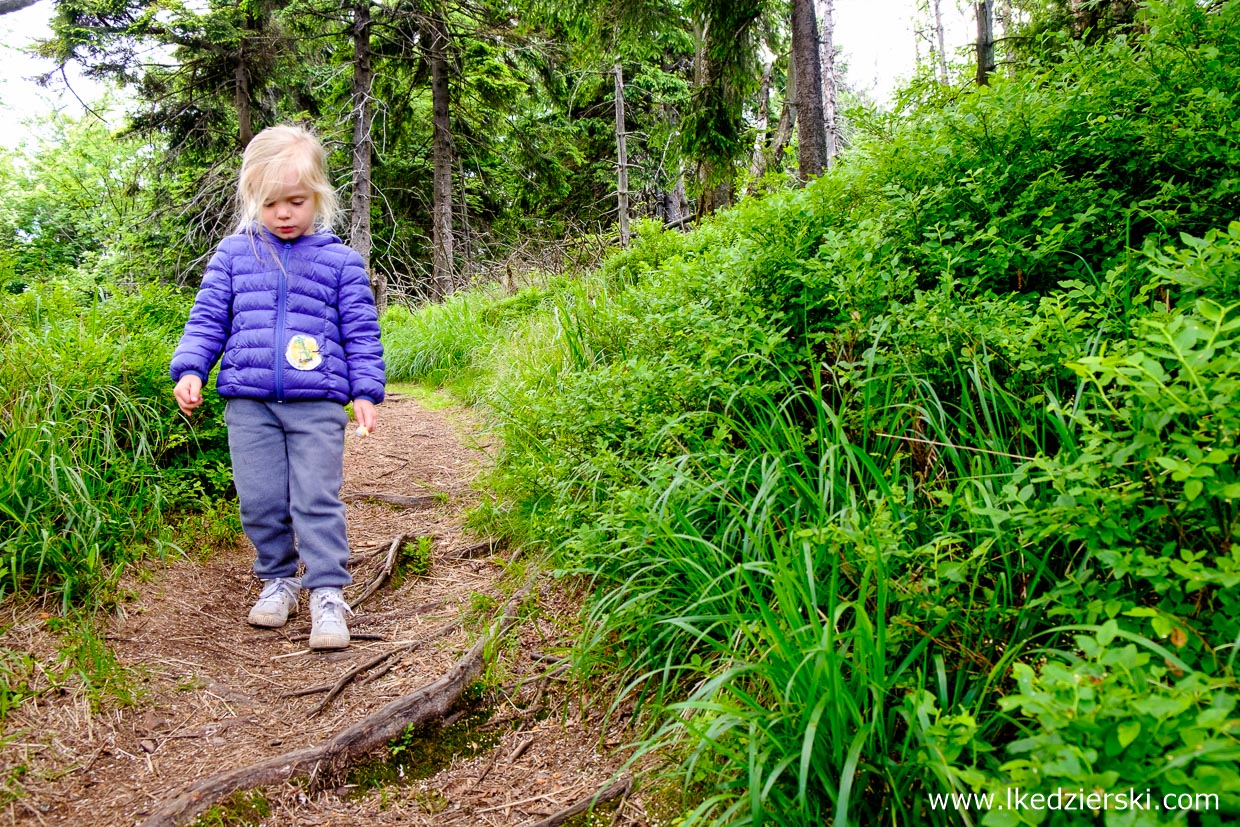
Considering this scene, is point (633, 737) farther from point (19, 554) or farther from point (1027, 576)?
point (19, 554)

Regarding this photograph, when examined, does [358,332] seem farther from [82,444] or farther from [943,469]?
[943,469]

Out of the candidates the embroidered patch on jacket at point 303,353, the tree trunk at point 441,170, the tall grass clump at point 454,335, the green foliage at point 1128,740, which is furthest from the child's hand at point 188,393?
the tree trunk at point 441,170

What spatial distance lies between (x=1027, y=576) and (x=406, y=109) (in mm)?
16485

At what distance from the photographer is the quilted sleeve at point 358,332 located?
313cm

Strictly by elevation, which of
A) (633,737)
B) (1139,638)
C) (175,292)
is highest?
(175,292)

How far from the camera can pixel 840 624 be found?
190 centimetres

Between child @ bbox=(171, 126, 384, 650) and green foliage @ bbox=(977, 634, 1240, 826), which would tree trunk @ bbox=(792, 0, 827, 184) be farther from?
green foliage @ bbox=(977, 634, 1240, 826)

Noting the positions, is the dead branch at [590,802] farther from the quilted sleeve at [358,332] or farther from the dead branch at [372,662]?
the quilted sleeve at [358,332]

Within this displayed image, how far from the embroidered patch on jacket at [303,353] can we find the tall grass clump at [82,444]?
38.1 inches

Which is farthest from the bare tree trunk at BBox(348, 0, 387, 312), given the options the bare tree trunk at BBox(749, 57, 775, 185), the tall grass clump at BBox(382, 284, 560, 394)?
the bare tree trunk at BBox(749, 57, 775, 185)

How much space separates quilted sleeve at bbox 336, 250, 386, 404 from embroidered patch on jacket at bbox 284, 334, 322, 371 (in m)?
0.17

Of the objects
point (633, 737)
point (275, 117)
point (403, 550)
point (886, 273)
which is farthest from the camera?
point (275, 117)

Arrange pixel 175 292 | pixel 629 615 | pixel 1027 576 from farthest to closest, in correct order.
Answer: pixel 175 292, pixel 629 615, pixel 1027 576

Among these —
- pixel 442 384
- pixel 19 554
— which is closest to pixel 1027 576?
pixel 19 554
